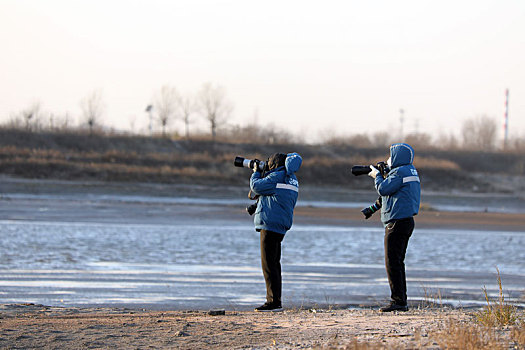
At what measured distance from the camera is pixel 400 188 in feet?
28.0

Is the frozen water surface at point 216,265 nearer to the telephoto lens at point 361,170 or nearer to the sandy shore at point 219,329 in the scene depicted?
the sandy shore at point 219,329

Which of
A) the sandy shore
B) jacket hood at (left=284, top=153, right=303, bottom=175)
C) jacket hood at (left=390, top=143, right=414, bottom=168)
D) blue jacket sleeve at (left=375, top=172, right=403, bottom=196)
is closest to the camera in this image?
the sandy shore

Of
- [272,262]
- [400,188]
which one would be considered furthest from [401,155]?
[272,262]

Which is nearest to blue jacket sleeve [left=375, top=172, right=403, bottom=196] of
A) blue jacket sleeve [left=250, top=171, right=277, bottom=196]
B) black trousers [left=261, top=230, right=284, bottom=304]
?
blue jacket sleeve [left=250, top=171, right=277, bottom=196]

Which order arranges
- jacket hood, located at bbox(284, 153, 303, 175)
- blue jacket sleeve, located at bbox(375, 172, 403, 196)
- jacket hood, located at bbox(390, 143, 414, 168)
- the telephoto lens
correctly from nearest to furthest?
blue jacket sleeve, located at bbox(375, 172, 403, 196) → jacket hood, located at bbox(390, 143, 414, 168) → jacket hood, located at bbox(284, 153, 303, 175) → the telephoto lens

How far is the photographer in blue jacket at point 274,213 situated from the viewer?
28.9 feet

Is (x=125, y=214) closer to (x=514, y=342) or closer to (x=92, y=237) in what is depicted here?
(x=92, y=237)

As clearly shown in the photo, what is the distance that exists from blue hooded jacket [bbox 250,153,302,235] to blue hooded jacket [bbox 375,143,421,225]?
1.01 meters

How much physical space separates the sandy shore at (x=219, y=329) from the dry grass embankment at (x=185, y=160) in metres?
33.8

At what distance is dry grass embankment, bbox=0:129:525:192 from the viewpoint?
139 feet

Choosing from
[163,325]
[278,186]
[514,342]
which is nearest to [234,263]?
[278,186]

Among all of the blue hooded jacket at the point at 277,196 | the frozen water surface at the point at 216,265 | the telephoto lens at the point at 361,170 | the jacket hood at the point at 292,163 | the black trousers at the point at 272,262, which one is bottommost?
the frozen water surface at the point at 216,265

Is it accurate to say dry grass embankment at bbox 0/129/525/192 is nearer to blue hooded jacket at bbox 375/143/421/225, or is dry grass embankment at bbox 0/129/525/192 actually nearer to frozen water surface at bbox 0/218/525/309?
frozen water surface at bbox 0/218/525/309

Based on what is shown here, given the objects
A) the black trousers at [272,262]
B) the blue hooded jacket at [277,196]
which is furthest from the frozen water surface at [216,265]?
the blue hooded jacket at [277,196]
